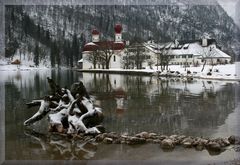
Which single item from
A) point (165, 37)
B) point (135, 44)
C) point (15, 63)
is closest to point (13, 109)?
point (15, 63)

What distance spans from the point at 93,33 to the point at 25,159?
235 inches

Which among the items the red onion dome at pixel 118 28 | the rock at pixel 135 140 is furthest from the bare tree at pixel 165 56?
the rock at pixel 135 140

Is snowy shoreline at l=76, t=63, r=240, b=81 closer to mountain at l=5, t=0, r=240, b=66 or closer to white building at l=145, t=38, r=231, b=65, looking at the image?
white building at l=145, t=38, r=231, b=65

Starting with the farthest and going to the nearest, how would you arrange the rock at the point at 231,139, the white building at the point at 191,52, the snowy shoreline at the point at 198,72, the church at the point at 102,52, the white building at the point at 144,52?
1. the snowy shoreline at the point at 198,72
2. the white building at the point at 191,52
3. the white building at the point at 144,52
4. the church at the point at 102,52
5. the rock at the point at 231,139

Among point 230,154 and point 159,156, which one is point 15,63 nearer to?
point 159,156

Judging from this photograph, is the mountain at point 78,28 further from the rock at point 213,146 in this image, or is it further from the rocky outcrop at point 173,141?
the rock at point 213,146

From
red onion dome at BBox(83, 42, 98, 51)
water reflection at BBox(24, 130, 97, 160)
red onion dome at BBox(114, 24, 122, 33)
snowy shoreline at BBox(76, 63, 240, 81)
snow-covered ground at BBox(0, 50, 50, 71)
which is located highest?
red onion dome at BBox(114, 24, 122, 33)

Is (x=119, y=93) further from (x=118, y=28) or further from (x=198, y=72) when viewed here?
(x=198, y=72)

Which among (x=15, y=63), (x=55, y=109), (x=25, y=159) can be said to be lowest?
(x=25, y=159)

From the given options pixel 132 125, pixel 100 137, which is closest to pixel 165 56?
pixel 132 125

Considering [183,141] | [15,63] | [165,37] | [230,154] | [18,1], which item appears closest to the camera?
[18,1]

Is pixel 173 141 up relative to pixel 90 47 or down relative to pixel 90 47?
down

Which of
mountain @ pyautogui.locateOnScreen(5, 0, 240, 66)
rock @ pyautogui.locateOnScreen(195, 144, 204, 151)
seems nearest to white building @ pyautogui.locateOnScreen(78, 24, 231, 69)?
mountain @ pyautogui.locateOnScreen(5, 0, 240, 66)

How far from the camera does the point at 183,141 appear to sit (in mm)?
5270
